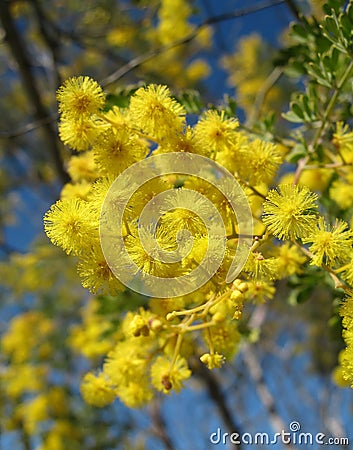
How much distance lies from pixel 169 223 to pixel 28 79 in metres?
2.32

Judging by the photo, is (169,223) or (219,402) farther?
(219,402)

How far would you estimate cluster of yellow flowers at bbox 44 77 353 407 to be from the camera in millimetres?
1027

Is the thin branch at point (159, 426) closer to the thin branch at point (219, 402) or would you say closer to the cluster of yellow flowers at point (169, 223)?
the thin branch at point (219, 402)

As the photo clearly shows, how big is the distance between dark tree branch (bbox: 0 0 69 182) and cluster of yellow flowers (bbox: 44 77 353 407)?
1.61 metres

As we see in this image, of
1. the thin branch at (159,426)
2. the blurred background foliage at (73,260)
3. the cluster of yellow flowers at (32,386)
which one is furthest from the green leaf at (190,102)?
the cluster of yellow flowers at (32,386)

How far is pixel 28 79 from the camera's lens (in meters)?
2.95

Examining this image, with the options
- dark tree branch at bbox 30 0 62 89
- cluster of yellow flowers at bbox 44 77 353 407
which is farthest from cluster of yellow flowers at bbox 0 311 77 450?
cluster of yellow flowers at bbox 44 77 353 407

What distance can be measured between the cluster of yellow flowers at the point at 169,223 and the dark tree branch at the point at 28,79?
1606 millimetres

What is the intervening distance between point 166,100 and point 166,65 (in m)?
4.82

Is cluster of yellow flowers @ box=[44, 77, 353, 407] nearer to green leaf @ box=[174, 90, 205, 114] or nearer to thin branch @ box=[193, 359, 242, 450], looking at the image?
green leaf @ box=[174, 90, 205, 114]

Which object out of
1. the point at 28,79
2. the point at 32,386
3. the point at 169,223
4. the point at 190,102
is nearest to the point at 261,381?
the point at 32,386

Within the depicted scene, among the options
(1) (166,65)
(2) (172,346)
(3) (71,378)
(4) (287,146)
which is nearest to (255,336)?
(2) (172,346)

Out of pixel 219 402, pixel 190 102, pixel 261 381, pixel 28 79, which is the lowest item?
pixel 219 402

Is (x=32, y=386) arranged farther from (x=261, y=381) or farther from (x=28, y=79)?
(x=28, y=79)
